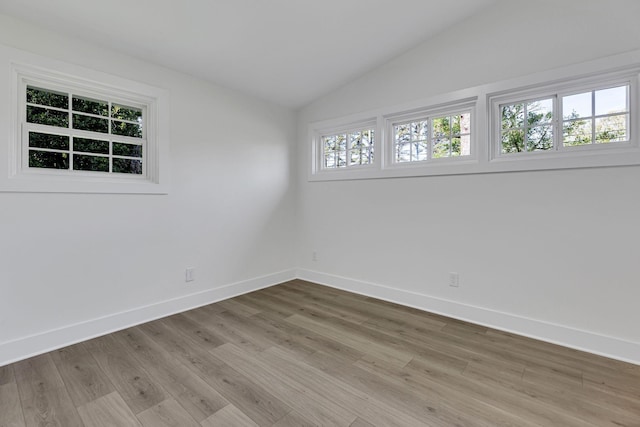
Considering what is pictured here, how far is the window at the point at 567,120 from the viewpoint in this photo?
7.16ft

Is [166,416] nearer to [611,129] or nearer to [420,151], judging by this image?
[420,151]

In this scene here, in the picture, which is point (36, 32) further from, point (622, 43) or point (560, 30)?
point (622, 43)

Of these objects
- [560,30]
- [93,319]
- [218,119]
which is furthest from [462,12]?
[93,319]

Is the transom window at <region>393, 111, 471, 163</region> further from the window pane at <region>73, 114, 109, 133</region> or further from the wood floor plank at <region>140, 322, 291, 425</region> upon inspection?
the window pane at <region>73, 114, 109, 133</region>

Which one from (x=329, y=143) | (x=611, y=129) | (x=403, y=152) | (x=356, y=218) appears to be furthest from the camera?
(x=329, y=143)

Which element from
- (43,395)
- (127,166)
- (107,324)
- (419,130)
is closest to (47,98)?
(127,166)

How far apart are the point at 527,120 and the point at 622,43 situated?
0.70 metres

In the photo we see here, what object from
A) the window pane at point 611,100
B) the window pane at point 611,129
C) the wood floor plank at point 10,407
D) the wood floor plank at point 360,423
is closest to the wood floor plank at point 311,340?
the wood floor plank at point 360,423

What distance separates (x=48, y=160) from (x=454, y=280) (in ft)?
11.8

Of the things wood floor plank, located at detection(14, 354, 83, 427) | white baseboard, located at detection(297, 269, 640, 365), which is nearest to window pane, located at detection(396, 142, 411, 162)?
white baseboard, located at detection(297, 269, 640, 365)

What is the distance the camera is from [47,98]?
227 cm

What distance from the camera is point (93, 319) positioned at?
236 cm

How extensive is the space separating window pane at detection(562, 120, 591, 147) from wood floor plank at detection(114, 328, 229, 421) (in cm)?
309

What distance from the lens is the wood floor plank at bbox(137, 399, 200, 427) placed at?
143cm
